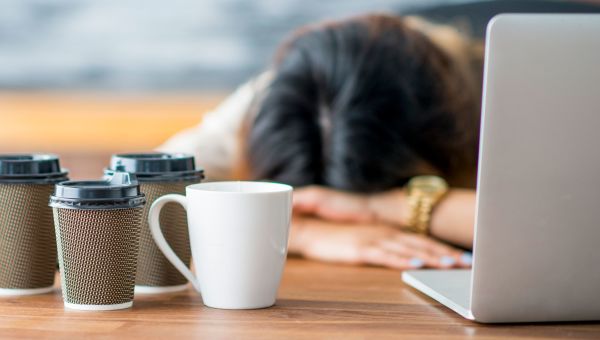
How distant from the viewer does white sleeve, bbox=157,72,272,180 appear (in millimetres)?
1794

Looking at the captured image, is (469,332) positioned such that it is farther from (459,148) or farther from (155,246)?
(459,148)

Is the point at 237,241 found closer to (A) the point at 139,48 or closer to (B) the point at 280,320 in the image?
(B) the point at 280,320

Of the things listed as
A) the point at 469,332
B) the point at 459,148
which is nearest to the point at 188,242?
the point at 469,332

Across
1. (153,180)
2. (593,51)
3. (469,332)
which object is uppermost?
(593,51)

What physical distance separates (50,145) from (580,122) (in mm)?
2328

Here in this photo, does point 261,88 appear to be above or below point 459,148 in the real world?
above

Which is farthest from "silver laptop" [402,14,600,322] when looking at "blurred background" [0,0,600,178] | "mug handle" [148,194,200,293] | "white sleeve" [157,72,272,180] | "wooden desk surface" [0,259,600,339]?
"blurred background" [0,0,600,178]

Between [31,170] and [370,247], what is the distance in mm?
520

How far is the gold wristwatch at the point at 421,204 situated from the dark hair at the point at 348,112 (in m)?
0.08

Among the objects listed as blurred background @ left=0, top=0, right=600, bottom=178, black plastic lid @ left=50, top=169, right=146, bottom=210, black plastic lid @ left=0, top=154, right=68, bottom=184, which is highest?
blurred background @ left=0, top=0, right=600, bottom=178

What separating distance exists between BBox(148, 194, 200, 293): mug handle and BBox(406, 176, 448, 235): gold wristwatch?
2.19 feet

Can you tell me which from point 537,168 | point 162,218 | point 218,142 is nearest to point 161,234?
point 162,218

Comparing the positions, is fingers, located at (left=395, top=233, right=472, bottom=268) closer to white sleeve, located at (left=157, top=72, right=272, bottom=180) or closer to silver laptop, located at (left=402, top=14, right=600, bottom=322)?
silver laptop, located at (left=402, top=14, right=600, bottom=322)

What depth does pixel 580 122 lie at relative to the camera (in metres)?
0.70
